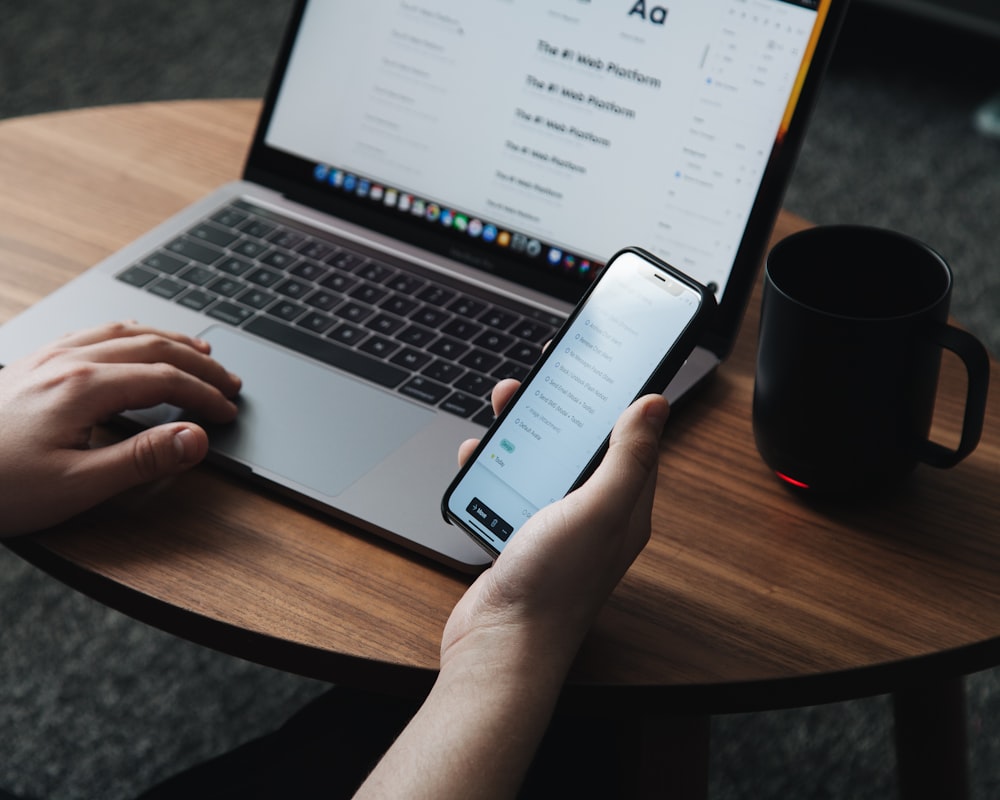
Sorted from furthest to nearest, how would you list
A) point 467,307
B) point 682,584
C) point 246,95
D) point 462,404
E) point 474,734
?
point 246,95, point 467,307, point 462,404, point 682,584, point 474,734

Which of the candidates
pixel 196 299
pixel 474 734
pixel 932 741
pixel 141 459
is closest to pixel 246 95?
pixel 196 299

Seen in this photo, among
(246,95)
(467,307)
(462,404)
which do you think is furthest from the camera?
(246,95)

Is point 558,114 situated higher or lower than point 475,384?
higher

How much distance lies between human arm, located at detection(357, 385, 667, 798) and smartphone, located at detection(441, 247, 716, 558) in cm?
4

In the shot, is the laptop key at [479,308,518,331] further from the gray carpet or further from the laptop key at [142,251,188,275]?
the gray carpet

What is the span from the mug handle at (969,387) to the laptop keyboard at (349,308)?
275mm

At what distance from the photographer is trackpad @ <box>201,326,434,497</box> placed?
0.66 metres

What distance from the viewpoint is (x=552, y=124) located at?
0.81 metres

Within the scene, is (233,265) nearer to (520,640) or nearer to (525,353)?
(525,353)

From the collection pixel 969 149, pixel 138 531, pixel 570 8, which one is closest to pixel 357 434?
pixel 138 531

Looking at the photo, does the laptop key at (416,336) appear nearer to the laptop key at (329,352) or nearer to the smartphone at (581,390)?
the laptop key at (329,352)

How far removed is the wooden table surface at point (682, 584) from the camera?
1.85ft

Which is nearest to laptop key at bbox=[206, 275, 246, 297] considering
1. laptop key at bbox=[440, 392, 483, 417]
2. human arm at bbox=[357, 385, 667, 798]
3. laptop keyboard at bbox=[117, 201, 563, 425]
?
laptop keyboard at bbox=[117, 201, 563, 425]

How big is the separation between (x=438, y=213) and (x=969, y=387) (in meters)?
0.43
